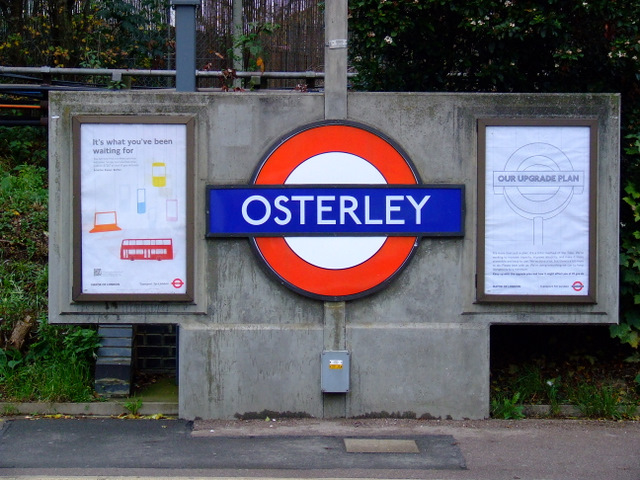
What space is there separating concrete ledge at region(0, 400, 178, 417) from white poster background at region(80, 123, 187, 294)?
106 centimetres

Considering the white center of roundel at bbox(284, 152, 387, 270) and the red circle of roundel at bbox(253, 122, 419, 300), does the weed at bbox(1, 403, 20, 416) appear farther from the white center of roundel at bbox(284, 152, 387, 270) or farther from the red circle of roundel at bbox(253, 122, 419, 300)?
the white center of roundel at bbox(284, 152, 387, 270)

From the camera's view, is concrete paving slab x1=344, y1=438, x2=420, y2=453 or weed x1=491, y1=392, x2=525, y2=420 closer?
concrete paving slab x1=344, y1=438, x2=420, y2=453

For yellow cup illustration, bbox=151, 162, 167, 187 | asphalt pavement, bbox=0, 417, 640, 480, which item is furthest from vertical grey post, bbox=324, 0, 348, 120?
asphalt pavement, bbox=0, 417, 640, 480

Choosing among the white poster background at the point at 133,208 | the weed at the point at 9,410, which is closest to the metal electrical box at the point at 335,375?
the white poster background at the point at 133,208

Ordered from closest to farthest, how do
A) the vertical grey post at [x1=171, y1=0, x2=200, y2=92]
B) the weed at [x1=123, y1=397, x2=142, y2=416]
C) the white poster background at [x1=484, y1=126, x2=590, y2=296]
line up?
the white poster background at [x1=484, y1=126, x2=590, y2=296] < the weed at [x1=123, y1=397, x2=142, y2=416] < the vertical grey post at [x1=171, y1=0, x2=200, y2=92]

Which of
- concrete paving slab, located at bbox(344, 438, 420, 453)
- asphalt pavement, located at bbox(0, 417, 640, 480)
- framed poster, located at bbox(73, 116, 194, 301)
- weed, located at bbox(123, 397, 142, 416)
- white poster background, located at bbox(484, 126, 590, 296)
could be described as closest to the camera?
asphalt pavement, located at bbox(0, 417, 640, 480)

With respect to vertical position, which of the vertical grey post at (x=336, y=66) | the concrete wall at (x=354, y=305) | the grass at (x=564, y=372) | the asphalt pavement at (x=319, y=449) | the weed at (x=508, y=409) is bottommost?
the asphalt pavement at (x=319, y=449)

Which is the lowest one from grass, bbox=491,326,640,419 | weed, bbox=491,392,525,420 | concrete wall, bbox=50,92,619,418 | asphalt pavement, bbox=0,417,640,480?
asphalt pavement, bbox=0,417,640,480

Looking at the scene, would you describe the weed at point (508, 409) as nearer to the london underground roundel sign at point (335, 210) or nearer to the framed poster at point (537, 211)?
the framed poster at point (537, 211)

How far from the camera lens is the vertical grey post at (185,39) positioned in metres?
7.29

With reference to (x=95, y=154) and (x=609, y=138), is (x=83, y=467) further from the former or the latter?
(x=609, y=138)

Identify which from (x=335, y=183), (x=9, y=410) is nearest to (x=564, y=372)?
(x=335, y=183)

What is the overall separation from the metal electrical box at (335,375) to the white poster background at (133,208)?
1.43 m

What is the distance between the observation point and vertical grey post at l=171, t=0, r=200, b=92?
7293 millimetres
